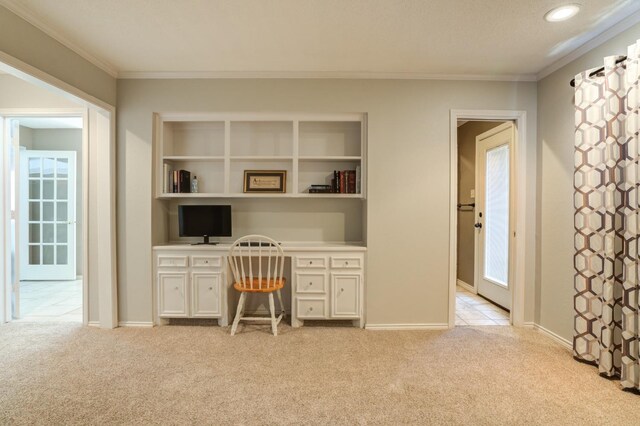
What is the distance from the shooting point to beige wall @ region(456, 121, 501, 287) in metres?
4.55

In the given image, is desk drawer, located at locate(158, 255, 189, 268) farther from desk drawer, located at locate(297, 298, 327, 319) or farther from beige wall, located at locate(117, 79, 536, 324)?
desk drawer, located at locate(297, 298, 327, 319)

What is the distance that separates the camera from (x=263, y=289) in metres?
2.86

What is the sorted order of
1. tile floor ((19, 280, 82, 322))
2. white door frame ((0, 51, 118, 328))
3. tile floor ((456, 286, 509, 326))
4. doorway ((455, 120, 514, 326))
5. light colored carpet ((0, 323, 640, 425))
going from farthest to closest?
doorway ((455, 120, 514, 326)) → tile floor ((19, 280, 82, 322)) → tile floor ((456, 286, 509, 326)) → white door frame ((0, 51, 118, 328)) → light colored carpet ((0, 323, 640, 425))

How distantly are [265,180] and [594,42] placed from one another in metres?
3.06

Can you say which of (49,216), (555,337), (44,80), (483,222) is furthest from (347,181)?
(49,216)

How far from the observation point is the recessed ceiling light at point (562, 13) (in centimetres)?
210

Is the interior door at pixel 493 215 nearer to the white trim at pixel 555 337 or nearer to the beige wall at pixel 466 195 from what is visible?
the beige wall at pixel 466 195

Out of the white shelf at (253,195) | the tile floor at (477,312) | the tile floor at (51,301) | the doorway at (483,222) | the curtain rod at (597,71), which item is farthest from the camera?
the doorway at (483,222)

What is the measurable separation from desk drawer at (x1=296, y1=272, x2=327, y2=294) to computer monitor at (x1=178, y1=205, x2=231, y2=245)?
0.90 meters

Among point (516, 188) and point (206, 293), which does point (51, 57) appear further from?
Answer: point (516, 188)

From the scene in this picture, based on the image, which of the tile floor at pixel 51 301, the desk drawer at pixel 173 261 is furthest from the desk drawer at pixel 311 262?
the tile floor at pixel 51 301

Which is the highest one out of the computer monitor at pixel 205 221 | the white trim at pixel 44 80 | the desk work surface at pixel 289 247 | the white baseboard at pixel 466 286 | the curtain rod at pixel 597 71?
the curtain rod at pixel 597 71

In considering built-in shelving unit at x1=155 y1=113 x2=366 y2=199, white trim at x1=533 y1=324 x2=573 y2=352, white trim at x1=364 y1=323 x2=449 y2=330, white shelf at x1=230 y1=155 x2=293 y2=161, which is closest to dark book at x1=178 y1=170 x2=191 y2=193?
built-in shelving unit at x1=155 y1=113 x2=366 y2=199

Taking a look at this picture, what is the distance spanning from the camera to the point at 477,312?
3.62 m
